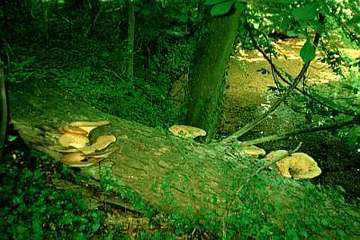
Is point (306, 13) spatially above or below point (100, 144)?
above

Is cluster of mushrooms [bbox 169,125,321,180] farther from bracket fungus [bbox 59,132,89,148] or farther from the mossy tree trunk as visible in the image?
bracket fungus [bbox 59,132,89,148]

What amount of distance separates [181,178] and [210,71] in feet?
7.95

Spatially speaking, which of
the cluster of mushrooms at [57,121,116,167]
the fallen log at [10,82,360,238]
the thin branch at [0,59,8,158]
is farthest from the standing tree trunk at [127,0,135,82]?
the thin branch at [0,59,8,158]

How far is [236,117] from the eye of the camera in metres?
8.67

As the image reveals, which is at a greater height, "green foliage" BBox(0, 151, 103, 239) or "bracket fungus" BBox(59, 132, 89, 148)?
"bracket fungus" BBox(59, 132, 89, 148)

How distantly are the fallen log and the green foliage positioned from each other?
0.80ft

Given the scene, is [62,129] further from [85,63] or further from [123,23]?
[123,23]

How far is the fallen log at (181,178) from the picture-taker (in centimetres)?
288

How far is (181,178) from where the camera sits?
3.10m

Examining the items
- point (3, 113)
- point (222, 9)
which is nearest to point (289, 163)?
point (3, 113)

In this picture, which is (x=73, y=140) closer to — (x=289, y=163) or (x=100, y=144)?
(x=100, y=144)

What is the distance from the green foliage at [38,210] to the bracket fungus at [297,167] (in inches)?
107

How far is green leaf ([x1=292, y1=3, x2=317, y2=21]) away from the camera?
1252 mm

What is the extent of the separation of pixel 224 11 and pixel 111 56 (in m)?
7.41
